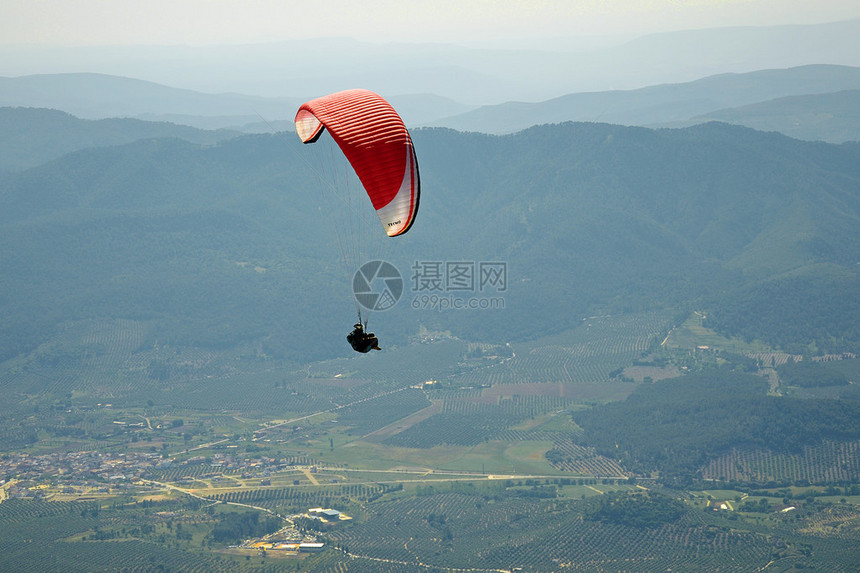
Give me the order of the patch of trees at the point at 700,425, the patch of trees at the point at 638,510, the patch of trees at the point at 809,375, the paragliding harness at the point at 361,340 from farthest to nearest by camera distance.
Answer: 1. the patch of trees at the point at 809,375
2. the patch of trees at the point at 700,425
3. the patch of trees at the point at 638,510
4. the paragliding harness at the point at 361,340

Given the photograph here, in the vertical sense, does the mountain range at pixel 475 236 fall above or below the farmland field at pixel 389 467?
above

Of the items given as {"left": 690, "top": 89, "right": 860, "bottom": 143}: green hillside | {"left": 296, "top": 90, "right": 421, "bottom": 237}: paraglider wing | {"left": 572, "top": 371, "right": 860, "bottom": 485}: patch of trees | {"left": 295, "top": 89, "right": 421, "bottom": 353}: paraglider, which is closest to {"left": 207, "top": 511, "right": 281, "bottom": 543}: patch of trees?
{"left": 572, "top": 371, "right": 860, "bottom": 485}: patch of trees

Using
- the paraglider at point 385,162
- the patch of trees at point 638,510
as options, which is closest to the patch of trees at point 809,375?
the patch of trees at point 638,510

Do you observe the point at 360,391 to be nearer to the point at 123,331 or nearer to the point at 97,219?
the point at 123,331

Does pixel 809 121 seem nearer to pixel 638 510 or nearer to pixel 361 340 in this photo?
pixel 638 510

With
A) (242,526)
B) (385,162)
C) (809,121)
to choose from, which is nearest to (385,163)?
(385,162)

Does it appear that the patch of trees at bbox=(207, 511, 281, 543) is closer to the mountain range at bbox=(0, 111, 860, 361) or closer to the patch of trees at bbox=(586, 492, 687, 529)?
the patch of trees at bbox=(586, 492, 687, 529)

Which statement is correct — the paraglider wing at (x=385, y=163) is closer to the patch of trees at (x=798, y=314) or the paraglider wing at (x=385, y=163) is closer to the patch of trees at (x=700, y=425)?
the patch of trees at (x=700, y=425)

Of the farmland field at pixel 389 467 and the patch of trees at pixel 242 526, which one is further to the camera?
the patch of trees at pixel 242 526

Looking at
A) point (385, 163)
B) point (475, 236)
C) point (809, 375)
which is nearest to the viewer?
point (385, 163)

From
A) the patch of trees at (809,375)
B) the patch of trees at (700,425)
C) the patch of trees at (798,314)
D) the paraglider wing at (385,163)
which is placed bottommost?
the patch of trees at (700,425)

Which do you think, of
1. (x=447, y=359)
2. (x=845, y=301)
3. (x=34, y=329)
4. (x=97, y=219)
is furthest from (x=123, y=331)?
(x=845, y=301)
